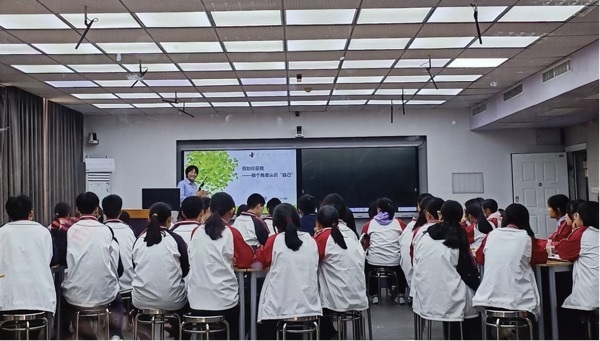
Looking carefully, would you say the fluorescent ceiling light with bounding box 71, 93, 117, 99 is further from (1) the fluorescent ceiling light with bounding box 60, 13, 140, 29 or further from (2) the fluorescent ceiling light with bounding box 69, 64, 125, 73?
(1) the fluorescent ceiling light with bounding box 60, 13, 140, 29

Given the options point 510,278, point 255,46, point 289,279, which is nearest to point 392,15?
point 255,46

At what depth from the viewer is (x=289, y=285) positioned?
2.80 metres

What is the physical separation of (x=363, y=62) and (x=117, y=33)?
7.53ft

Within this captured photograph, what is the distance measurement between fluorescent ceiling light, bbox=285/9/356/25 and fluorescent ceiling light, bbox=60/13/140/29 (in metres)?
1.16

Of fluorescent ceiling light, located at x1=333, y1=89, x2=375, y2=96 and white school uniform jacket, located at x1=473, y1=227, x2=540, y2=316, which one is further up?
fluorescent ceiling light, located at x1=333, y1=89, x2=375, y2=96

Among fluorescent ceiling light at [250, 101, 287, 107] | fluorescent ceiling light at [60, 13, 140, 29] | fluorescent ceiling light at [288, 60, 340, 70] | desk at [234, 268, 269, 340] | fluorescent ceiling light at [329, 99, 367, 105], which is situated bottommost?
desk at [234, 268, 269, 340]

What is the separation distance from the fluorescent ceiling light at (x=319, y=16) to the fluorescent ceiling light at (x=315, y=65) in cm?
113

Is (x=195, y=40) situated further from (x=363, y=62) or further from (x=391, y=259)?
(x=391, y=259)

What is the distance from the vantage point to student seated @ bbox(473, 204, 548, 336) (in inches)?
A: 113

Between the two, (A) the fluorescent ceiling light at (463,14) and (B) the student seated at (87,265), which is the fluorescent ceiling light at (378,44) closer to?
(A) the fluorescent ceiling light at (463,14)

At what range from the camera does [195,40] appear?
4.47 metres

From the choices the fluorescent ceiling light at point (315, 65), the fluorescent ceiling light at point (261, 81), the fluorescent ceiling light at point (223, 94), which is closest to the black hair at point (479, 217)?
the fluorescent ceiling light at point (315, 65)

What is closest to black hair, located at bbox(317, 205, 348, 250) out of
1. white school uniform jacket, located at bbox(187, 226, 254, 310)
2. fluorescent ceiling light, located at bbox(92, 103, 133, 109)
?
white school uniform jacket, located at bbox(187, 226, 254, 310)

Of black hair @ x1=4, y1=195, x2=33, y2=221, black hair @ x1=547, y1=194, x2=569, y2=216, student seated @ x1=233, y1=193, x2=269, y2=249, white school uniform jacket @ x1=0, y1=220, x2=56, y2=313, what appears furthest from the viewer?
Answer: student seated @ x1=233, y1=193, x2=269, y2=249
